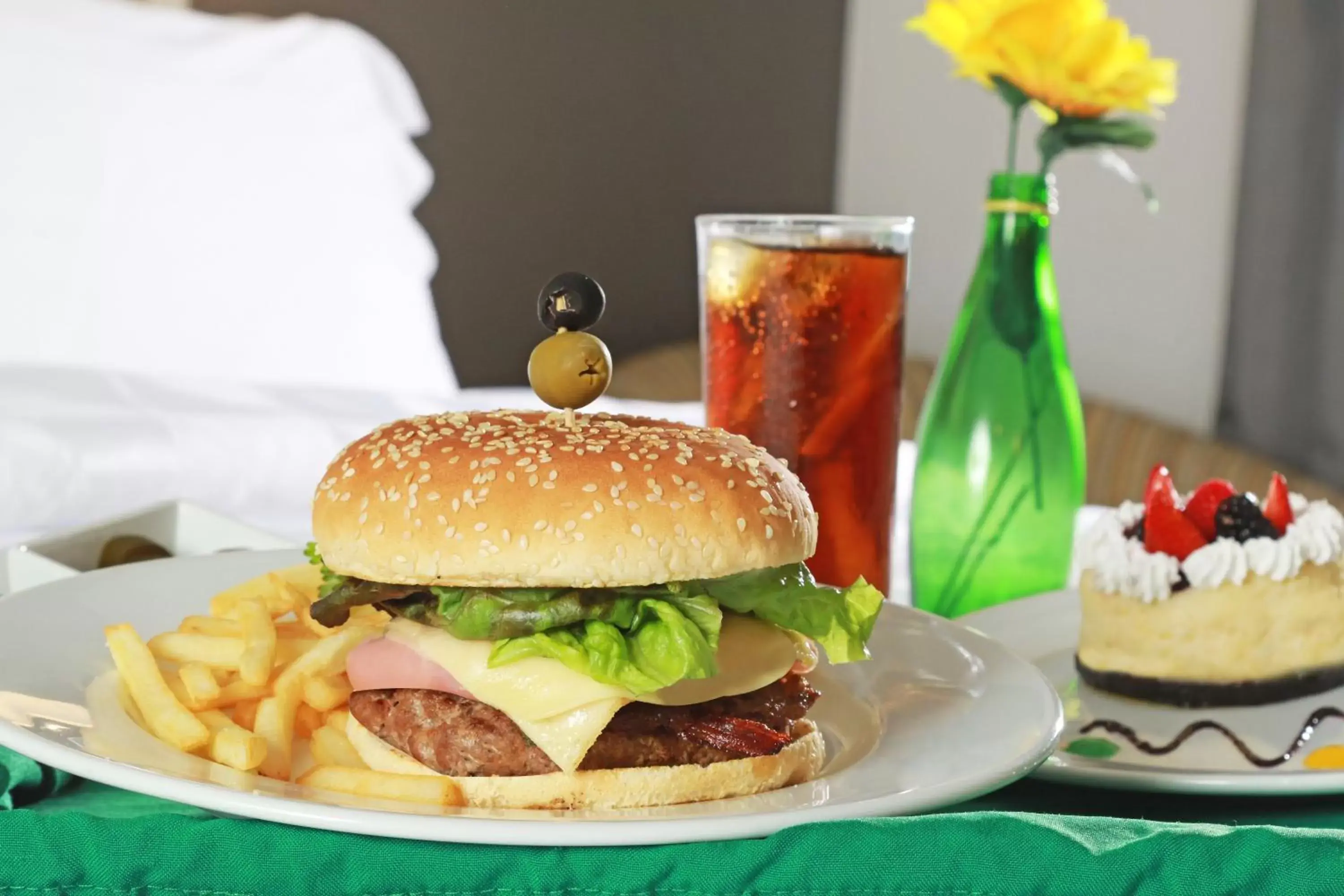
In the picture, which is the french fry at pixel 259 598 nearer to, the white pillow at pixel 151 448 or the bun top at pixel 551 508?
the bun top at pixel 551 508

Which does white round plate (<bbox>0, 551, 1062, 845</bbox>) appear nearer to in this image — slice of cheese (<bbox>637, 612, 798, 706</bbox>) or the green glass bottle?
slice of cheese (<bbox>637, 612, 798, 706</bbox>)

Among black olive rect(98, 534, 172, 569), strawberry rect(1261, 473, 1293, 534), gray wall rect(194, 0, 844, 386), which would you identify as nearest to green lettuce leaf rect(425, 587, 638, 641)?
black olive rect(98, 534, 172, 569)

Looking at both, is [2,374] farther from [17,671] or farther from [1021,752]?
[1021,752]

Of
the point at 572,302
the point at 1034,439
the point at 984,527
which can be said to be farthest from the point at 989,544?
the point at 572,302

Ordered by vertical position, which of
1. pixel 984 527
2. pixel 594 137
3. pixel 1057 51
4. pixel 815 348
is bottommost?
pixel 984 527

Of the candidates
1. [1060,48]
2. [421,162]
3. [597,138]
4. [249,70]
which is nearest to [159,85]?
[249,70]

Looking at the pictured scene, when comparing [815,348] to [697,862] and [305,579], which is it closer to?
[305,579]
